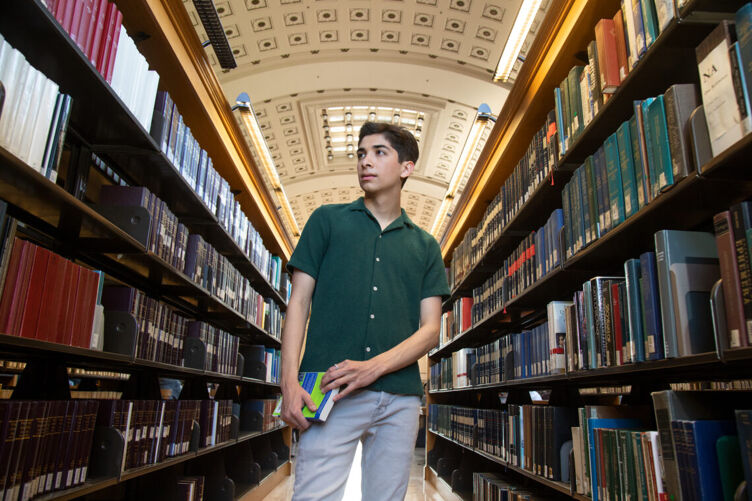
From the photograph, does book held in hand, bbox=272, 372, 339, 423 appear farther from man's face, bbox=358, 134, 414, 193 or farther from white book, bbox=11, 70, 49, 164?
white book, bbox=11, 70, 49, 164

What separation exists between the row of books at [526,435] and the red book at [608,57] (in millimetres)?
1273

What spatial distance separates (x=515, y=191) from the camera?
2.97m

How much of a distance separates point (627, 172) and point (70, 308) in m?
1.71

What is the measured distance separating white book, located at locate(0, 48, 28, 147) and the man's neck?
35.8 inches

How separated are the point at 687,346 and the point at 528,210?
1.58 meters

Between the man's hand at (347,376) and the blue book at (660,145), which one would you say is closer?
the man's hand at (347,376)

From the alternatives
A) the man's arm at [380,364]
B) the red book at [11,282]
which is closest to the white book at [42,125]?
the red book at [11,282]

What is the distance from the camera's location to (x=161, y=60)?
242cm

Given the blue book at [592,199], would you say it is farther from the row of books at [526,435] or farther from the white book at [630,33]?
the row of books at [526,435]

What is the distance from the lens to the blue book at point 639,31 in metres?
1.55

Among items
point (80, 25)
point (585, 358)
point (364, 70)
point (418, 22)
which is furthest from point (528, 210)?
point (364, 70)

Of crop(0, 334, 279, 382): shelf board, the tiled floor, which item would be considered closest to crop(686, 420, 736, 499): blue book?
crop(0, 334, 279, 382): shelf board

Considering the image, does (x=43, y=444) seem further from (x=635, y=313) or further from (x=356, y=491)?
(x=356, y=491)

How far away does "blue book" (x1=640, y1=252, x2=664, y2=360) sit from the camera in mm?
1327
